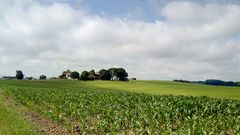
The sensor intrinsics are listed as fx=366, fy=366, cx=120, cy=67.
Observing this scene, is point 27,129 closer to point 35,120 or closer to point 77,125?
point 77,125

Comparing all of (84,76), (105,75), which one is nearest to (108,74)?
(105,75)

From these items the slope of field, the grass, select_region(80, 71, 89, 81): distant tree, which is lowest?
the grass

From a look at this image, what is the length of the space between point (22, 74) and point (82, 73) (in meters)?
35.7

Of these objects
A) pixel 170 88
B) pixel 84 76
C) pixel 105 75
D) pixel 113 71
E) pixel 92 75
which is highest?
pixel 113 71

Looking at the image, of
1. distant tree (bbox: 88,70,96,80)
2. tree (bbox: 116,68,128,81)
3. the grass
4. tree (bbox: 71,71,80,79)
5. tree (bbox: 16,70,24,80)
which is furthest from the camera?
tree (bbox: 16,70,24,80)

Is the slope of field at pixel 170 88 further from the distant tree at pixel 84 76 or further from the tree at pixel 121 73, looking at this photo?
the tree at pixel 121 73

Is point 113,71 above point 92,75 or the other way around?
above

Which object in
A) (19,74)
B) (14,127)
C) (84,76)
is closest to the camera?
(14,127)

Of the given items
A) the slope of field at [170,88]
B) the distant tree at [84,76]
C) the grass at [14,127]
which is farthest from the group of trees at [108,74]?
the grass at [14,127]

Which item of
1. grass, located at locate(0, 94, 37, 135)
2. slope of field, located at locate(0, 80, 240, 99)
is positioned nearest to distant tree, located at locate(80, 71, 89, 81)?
slope of field, located at locate(0, 80, 240, 99)

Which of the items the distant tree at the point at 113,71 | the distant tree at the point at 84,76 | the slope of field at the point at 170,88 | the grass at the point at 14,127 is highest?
the distant tree at the point at 113,71

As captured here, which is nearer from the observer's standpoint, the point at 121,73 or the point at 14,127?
the point at 14,127

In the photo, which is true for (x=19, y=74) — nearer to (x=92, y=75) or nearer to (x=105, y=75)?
(x=92, y=75)

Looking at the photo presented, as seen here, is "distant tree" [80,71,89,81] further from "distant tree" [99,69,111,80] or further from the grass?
the grass
